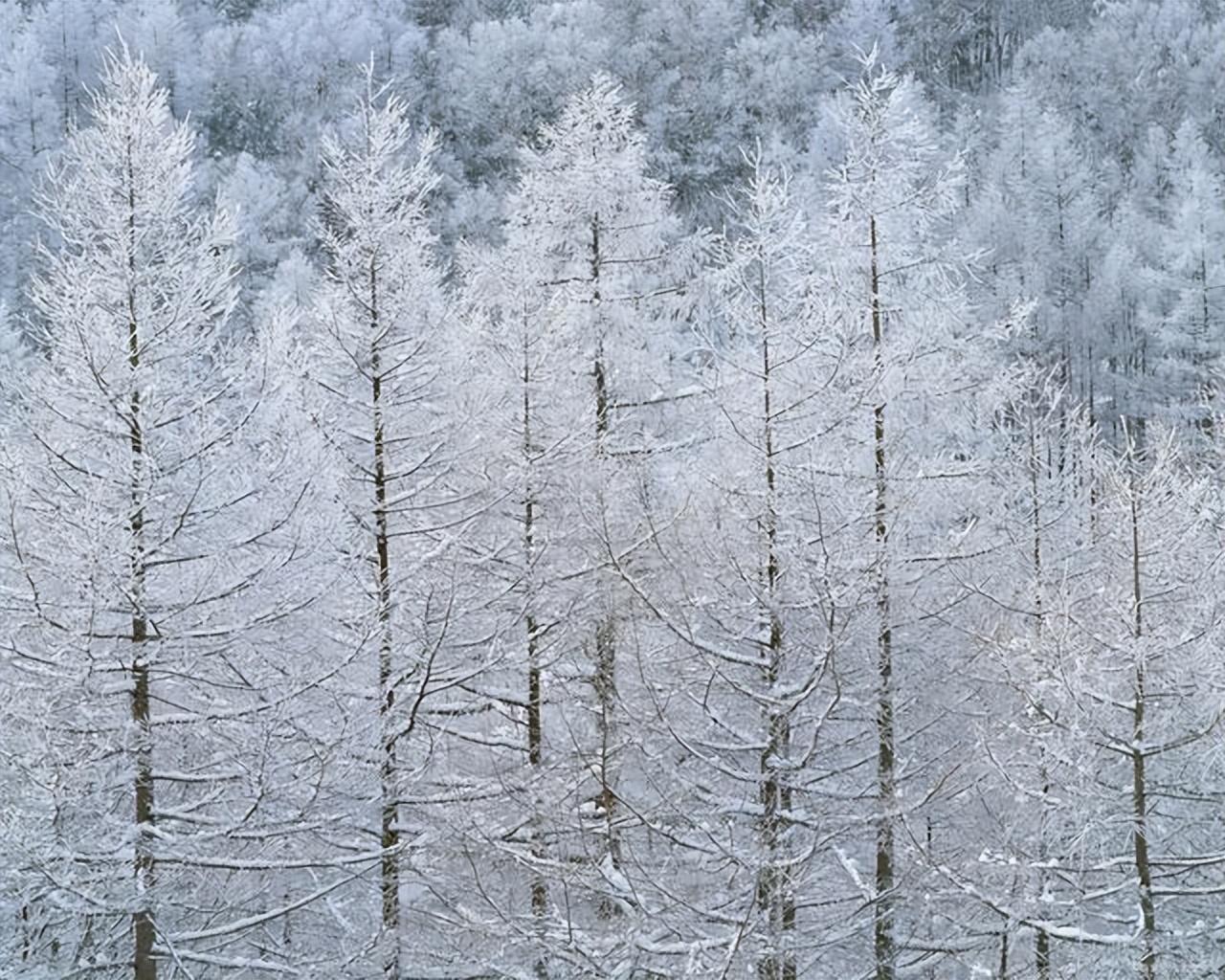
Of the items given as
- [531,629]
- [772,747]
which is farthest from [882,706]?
[531,629]

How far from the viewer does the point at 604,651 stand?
42.1 ft

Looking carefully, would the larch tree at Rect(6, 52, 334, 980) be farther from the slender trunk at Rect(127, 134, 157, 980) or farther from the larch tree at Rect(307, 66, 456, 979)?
the larch tree at Rect(307, 66, 456, 979)

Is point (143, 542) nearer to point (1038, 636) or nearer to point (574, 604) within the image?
point (574, 604)

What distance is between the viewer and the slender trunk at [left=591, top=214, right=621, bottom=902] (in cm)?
1069

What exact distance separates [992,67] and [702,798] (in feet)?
289

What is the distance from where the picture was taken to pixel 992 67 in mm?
86312

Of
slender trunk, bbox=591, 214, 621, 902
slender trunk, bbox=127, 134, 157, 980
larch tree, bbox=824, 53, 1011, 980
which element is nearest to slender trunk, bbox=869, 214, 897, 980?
larch tree, bbox=824, 53, 1011, 980

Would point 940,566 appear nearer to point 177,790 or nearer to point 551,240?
point 551,240

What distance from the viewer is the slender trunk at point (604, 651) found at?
10688 millimetres

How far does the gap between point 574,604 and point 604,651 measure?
0.70 m

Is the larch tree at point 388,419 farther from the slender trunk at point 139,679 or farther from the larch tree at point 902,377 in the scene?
the larch tree at point 902,377

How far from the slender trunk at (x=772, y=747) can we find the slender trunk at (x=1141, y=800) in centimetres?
299

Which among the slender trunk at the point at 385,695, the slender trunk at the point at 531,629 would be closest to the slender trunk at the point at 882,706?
the slender trunk at the point at 531,629

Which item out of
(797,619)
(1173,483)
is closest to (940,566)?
(797,619)
